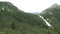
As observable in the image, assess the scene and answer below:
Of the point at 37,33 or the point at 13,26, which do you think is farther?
the point at 13,26

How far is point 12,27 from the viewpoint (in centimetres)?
19200

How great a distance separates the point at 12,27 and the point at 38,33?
2854 centimetres

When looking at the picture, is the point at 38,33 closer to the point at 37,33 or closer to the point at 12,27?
the point at 37,33

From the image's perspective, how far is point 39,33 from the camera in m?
184

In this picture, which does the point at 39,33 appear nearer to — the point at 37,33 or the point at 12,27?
the point at 37,33

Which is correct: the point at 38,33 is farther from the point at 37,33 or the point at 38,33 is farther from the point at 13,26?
the point at 13,26

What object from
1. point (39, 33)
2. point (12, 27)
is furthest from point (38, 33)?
point (12, 27)

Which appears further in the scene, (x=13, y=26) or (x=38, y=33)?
(x=13, y=26)

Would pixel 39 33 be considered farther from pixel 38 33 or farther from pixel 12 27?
pixel 12 27

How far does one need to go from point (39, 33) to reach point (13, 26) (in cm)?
3068

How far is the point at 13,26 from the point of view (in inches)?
7746

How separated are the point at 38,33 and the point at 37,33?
1.03 m

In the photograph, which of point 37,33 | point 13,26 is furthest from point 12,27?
point 37,33

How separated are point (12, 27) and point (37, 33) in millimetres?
27537
